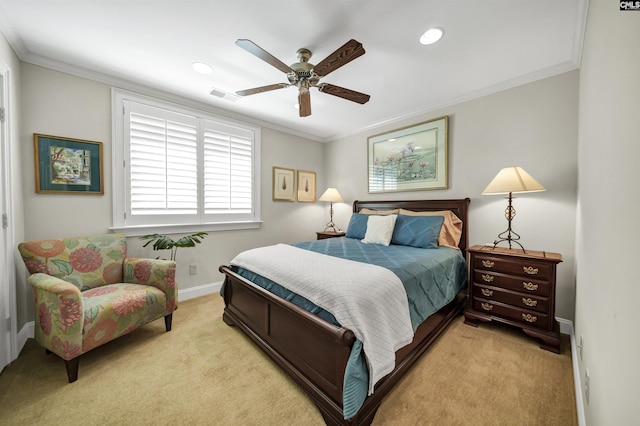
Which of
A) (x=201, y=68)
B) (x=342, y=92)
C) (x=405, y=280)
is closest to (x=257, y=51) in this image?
(x=342, y=92)

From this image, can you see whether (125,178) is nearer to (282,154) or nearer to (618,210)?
(282,154)

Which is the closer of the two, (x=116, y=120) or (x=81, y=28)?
(x=81, y=28)

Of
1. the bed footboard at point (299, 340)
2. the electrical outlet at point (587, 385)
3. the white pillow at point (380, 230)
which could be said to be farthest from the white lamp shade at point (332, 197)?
the electrical outlet at point (587, 385)

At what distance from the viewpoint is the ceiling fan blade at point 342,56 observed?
1.62m

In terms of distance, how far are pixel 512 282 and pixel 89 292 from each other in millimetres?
3807

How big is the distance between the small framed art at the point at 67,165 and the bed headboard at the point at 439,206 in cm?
353

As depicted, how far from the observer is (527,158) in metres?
2.52

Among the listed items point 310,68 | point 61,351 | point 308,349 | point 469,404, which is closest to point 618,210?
point 469,404

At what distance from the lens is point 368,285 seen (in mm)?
1461

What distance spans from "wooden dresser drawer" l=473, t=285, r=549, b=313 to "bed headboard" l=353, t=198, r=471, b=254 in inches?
22.8

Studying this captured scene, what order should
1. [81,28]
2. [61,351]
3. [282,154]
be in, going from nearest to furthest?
[61,351] < [81,28] < [282,154]

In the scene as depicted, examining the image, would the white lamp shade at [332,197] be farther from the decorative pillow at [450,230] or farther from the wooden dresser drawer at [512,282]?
the wooden dresser drawer at [512,282]

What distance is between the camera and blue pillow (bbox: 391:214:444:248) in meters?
2.68

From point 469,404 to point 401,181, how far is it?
2.72 meters
